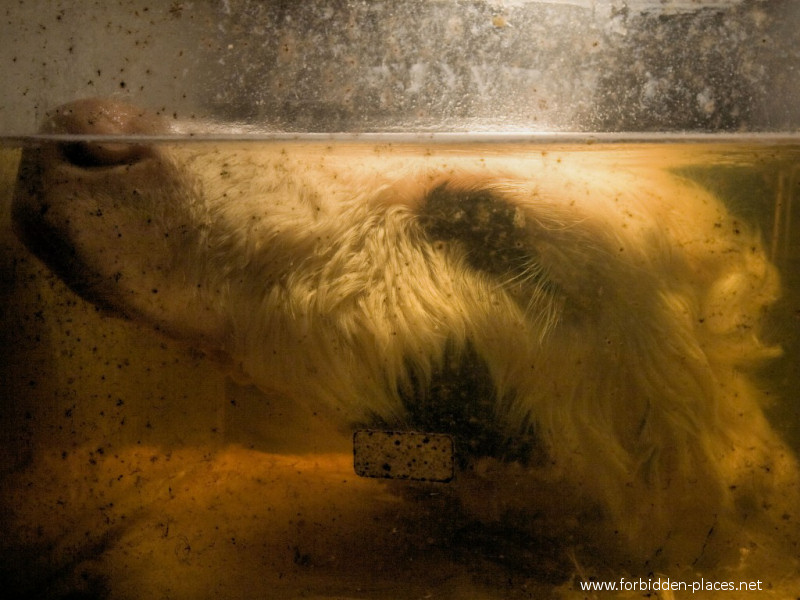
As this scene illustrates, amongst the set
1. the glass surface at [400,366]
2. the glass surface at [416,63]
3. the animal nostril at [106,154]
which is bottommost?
the glass surface at [400,366]

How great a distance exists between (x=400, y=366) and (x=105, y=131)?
36.4 inches

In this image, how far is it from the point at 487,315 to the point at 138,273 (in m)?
0.84

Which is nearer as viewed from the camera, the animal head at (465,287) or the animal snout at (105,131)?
the animal head at (465,287)

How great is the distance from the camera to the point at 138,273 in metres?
1.23

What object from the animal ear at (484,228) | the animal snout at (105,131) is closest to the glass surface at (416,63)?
the animal snout at (105,131)

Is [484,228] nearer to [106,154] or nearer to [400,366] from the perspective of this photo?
[400,366]

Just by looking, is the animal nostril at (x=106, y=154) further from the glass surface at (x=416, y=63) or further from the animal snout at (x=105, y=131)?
the glass surface at (x=416, y=63)

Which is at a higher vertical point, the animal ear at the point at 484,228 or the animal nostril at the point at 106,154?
the animal nostril at the point at 106,154

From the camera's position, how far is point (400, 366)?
1.18 metres

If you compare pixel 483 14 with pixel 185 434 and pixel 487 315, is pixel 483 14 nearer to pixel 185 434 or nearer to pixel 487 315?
pixel 487 315

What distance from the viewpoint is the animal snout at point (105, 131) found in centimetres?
125

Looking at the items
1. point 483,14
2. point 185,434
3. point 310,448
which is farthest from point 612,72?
point 185,434

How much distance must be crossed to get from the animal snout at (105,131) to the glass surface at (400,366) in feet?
0.04

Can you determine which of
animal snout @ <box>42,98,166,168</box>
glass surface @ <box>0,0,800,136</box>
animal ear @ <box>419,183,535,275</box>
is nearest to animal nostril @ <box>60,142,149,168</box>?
animal snout @ <box>42,98,166,168</box>
